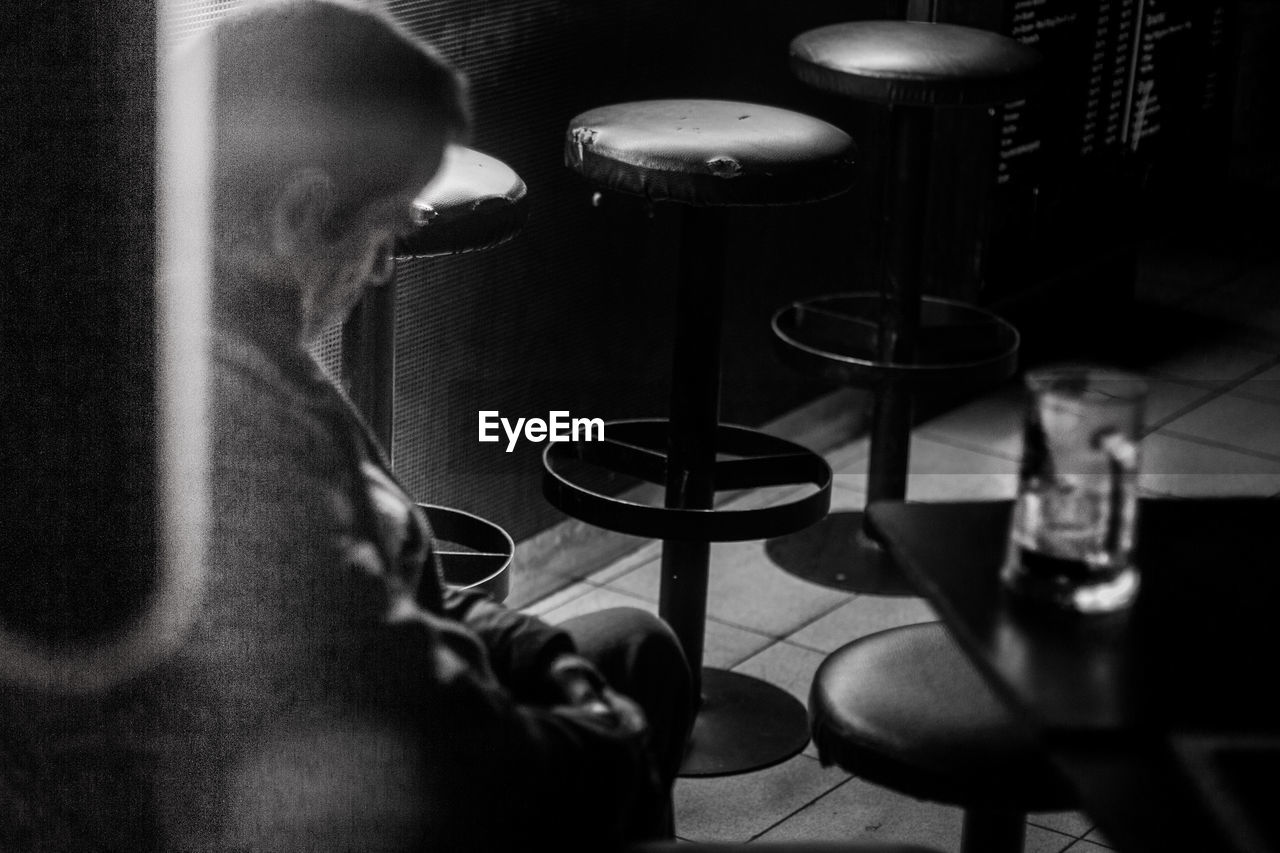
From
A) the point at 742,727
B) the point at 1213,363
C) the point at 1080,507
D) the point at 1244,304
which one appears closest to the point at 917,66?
the point at 742,727

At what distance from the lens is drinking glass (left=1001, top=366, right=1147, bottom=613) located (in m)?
1.33

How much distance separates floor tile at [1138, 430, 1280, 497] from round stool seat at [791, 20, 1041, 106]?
1.10 meters

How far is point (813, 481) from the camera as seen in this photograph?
8.66 feet

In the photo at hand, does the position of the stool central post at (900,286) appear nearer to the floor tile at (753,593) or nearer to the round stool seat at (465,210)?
the floor tile at (753,593)

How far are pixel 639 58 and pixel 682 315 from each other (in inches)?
29.0

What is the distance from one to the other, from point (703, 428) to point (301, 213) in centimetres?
118

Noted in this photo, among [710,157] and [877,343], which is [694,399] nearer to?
[710,157]

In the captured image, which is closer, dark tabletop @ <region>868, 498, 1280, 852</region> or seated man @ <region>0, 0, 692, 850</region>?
dark tabletop @ <region>868, 498, 1280, 852</region>

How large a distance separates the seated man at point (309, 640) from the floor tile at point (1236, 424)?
→ 278 centimetres

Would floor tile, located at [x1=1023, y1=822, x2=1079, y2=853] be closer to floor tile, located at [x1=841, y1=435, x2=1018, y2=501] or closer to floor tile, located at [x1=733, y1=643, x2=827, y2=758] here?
floor tile, located at [x1=733, y1=643, x2=827, y2=758]

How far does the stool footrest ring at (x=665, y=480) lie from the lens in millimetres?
2363

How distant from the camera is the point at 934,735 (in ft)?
5.16

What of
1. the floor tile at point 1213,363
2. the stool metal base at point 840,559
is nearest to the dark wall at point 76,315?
the stool metal base at point 840,559

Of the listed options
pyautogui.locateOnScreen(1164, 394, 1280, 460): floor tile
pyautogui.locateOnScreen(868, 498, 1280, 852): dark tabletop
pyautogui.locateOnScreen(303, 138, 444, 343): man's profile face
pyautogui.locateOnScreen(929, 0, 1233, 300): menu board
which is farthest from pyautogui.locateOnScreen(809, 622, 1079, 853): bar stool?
pyautogui.locateOnScreen(1164, 394, 1280, 460): floor tile
